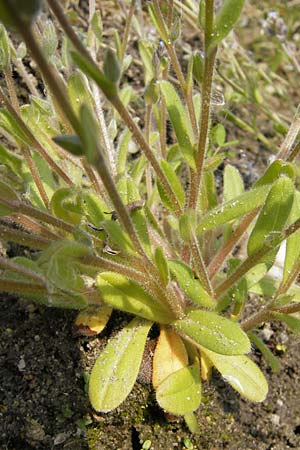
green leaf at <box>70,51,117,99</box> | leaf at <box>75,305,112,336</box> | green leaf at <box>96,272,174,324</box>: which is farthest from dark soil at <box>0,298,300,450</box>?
green leaf at <box>70,51,117,99</box>

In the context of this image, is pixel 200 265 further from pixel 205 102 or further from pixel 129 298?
pixel 205 102

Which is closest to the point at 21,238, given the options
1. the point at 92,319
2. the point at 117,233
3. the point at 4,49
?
the point at 117,233

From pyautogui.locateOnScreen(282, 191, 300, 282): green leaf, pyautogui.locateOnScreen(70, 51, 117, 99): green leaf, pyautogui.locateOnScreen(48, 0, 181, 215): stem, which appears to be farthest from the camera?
pyautogui.locateOnScreen(282, 191, 300, 282): green leaf

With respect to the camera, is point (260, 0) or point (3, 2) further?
point (260, 0)

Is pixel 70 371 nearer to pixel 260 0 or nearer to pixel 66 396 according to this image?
pixel 66 396

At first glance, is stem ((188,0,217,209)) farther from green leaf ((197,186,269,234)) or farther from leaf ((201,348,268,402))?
leaf ((201,348,268,402))

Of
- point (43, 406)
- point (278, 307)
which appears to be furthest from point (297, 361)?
point (43, 406)
